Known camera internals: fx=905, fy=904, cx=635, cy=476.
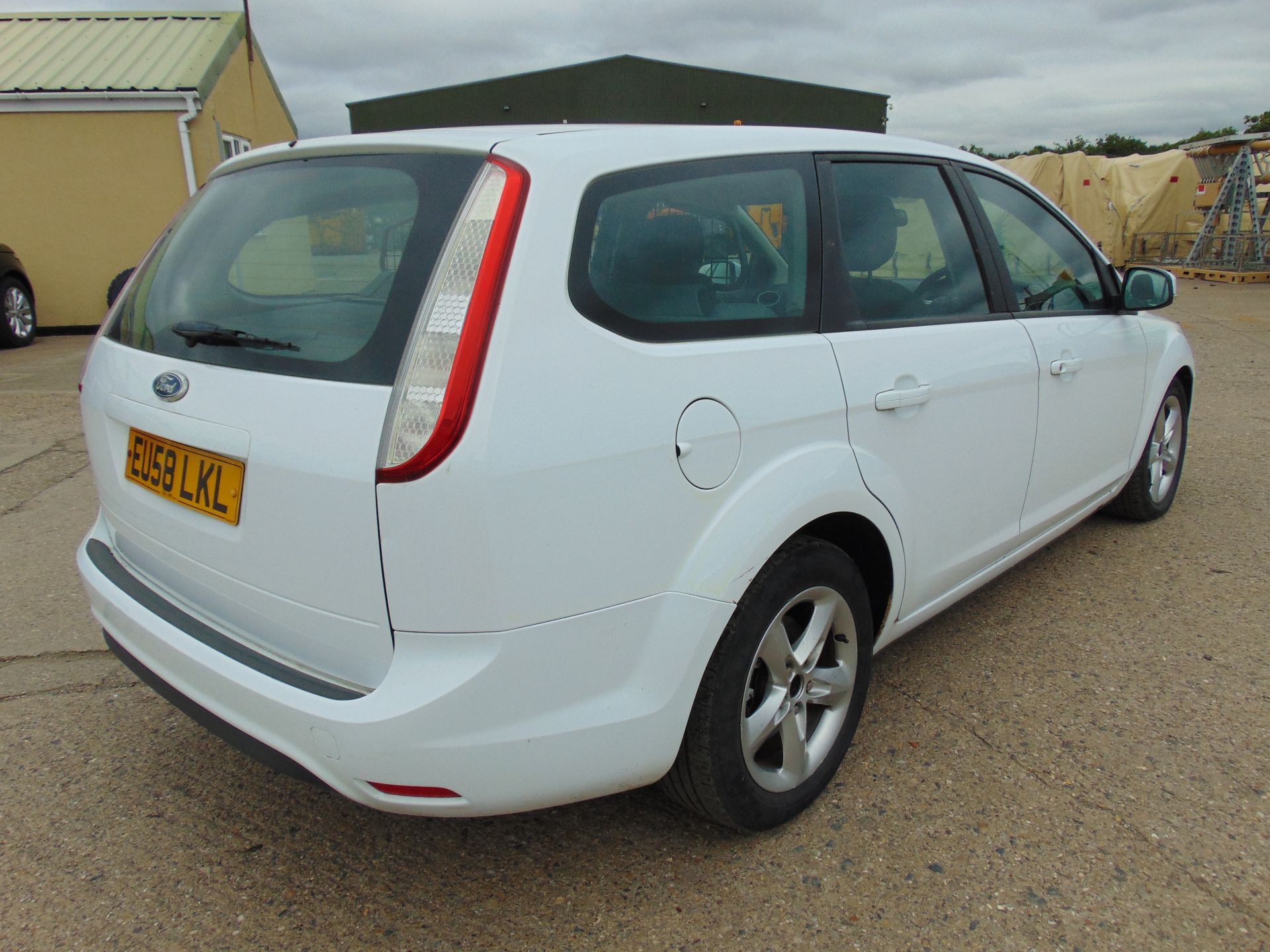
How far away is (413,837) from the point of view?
2207mm

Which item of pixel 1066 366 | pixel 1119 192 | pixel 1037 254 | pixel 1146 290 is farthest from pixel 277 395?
pixel 1119 192

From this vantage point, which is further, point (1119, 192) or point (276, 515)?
point (1119, 192)

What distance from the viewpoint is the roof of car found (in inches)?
68.5

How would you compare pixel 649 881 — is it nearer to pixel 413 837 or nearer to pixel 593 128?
pixel 413 837

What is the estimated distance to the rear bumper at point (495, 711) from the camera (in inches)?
61.8

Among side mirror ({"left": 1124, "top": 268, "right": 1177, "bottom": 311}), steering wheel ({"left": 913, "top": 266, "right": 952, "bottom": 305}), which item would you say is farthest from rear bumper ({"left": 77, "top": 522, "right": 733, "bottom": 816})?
side mirror ({"left": 1124, "top": 268, "right": 1177, "bottom": 311})

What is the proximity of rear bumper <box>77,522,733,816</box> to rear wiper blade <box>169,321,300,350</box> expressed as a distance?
2.04ft

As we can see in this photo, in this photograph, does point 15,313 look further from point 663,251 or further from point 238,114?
point 663,251

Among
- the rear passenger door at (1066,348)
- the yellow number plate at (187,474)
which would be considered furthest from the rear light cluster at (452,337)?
the rear passenger door at (1066,348)

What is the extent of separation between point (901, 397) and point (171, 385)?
1.68 metres

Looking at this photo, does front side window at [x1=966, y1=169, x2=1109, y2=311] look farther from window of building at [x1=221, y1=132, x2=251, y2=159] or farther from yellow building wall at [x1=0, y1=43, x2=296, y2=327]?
window of building at [x1=221, y1=132, x2=251, y2=159]

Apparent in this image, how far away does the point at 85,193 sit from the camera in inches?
471

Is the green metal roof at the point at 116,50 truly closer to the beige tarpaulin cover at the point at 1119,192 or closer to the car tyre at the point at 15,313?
the car tyre at the point at 15,313

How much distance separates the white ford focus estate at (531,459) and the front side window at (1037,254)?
0.56 metres
